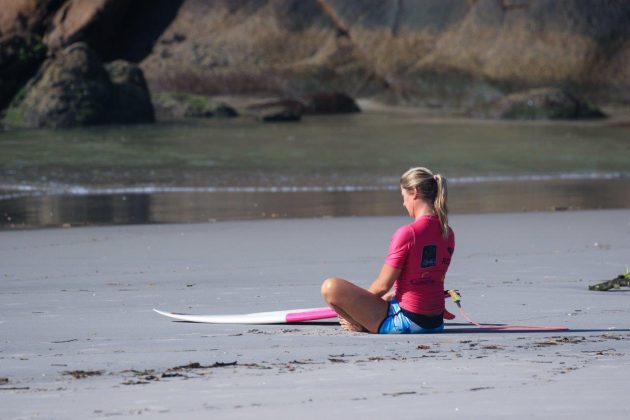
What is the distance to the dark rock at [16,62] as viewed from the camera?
1247 inches

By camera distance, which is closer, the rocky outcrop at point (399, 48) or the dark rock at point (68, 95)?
the dark rock at point (68, 95)

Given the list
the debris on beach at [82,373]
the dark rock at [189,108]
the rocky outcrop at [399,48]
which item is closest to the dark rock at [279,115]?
the dark rock at [189,108]

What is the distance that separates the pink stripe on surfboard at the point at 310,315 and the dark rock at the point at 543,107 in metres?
24.2

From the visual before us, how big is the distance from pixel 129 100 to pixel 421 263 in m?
23.6

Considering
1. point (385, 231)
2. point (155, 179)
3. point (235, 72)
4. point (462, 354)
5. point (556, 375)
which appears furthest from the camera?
point (235, 72)

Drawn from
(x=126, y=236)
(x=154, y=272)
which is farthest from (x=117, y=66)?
(x=154, y=272)

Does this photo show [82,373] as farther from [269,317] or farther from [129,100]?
[129,100]

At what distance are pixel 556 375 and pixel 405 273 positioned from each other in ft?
4.51

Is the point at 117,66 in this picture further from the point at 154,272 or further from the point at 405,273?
the point at 405,273

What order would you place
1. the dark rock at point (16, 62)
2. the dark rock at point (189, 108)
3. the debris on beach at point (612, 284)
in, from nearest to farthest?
1. the debris on beach at point (612, 284)
2. the dark rock at point (189, 108)
3. the dark rock at point (16, 62)

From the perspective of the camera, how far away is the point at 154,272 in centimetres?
845

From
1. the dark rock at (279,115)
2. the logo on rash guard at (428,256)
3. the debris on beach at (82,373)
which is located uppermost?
the dark rock at (279,115)

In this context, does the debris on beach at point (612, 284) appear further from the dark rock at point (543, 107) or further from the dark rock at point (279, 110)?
the dark rock at point (543, 107)

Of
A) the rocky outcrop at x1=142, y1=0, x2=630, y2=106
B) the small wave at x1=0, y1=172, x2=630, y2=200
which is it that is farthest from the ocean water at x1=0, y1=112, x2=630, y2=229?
the rocky outcrop at x1=142, y1=0, x2=630, y2=106
